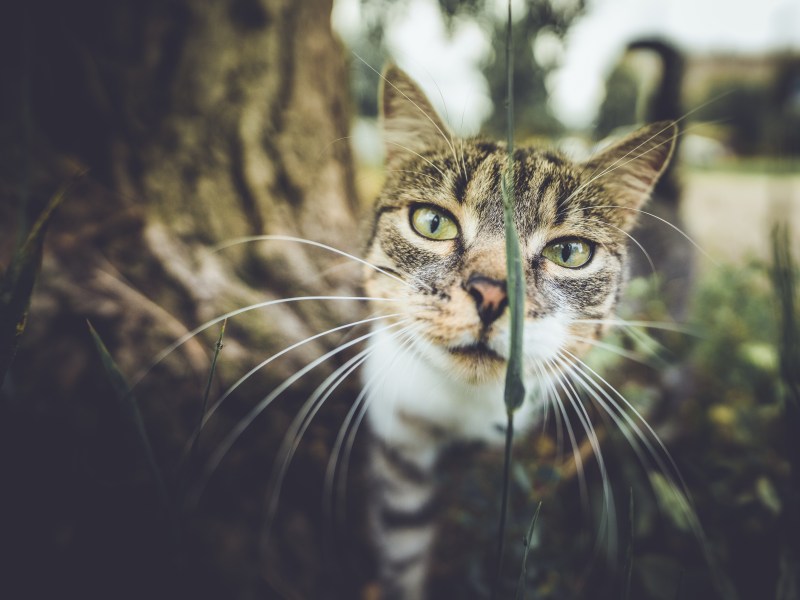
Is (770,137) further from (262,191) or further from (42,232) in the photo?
(262,191)

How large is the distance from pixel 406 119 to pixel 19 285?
0.72 m

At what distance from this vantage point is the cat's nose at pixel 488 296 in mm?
596

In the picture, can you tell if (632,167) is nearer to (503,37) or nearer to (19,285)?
(503,37)

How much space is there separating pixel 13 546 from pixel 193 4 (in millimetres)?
1500

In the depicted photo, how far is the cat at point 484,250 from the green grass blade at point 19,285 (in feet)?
1.49

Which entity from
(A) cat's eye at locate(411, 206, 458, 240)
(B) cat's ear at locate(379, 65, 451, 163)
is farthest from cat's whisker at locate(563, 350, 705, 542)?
(B) cat's ear at locate(379, 65, 451, 163)

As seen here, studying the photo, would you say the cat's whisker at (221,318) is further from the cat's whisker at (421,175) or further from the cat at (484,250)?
the cat's whisker at (421,175)

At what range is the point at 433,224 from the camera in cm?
75

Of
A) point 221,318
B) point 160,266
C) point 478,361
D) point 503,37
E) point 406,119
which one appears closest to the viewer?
point 221,318

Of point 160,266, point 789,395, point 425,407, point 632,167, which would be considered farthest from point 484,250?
point 160,266

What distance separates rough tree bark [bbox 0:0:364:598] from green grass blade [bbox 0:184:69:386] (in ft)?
0.40

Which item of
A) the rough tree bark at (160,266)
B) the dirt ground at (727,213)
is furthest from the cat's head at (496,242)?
the dirt ground at (727,213)

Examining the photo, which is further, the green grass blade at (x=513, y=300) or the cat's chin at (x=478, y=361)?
the cat's chin at (x=478, y=361)

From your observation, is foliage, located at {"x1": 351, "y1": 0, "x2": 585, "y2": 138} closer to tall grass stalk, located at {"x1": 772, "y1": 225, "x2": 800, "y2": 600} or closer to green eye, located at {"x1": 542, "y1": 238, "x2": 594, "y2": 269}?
green eye, located at {"x1": 542, "y1": 238, "x2": 594, "y2": 269}
